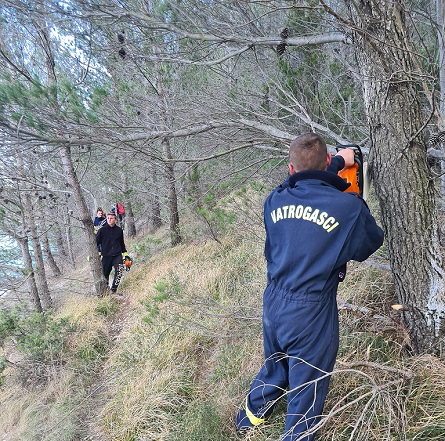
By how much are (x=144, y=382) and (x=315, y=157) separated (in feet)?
9.25

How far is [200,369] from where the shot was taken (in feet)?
10.7

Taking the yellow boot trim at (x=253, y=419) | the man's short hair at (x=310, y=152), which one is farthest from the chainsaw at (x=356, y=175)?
the yellow boot trim at (x=253, y=419)

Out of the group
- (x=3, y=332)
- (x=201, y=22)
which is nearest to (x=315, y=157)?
(x=201, y=22)

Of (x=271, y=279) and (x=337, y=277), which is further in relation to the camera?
(x=271, y=279)

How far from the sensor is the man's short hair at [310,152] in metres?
1.69

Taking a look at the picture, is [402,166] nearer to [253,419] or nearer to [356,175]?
[356,175]

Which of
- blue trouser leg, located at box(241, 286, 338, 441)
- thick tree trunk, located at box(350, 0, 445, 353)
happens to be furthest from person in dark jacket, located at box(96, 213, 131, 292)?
thick tree trunk, located at box(350, 0, 445, 353)

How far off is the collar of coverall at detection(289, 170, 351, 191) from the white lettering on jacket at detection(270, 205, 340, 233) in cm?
16

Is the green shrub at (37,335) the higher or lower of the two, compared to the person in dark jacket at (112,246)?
lower

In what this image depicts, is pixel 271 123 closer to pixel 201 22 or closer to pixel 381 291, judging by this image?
pixel 201 22

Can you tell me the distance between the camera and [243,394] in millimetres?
2508

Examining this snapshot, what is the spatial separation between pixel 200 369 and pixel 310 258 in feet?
7.33

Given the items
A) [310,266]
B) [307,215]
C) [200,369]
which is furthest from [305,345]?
[200,369]

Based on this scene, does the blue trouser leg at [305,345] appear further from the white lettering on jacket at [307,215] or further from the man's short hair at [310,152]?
the man's short hair at [310,152]
